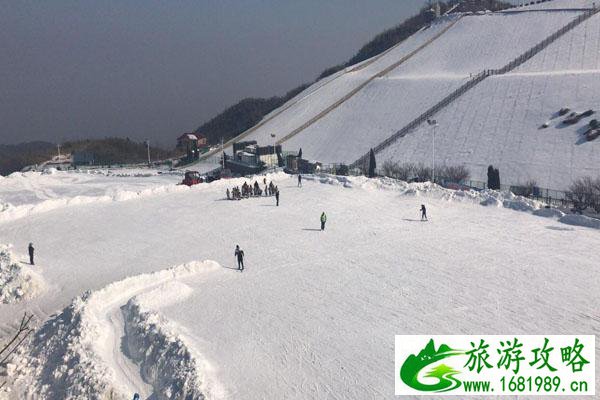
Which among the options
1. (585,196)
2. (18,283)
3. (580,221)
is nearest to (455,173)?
(585,196)

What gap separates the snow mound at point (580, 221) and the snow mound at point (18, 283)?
19726 millimetres

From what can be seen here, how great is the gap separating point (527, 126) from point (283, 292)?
33.0 m

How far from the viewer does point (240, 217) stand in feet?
86.6

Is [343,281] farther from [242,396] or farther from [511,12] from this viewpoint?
[511,12]

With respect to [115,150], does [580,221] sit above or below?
below

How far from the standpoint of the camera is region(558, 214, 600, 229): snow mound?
21.9 metres

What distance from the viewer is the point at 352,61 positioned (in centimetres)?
10088

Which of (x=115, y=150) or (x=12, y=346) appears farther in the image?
(x=115, y=150)

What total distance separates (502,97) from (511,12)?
35607mm

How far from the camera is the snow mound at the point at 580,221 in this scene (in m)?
21.9

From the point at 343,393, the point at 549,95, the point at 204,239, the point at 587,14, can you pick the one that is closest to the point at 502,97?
the point at 549,95

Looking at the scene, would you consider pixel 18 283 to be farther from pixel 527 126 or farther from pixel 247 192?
pixel 527 126

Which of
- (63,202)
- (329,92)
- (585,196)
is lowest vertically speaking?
(585,196)

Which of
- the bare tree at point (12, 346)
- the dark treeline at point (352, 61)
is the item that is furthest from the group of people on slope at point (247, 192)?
the dark treeline at point (352, 61)
